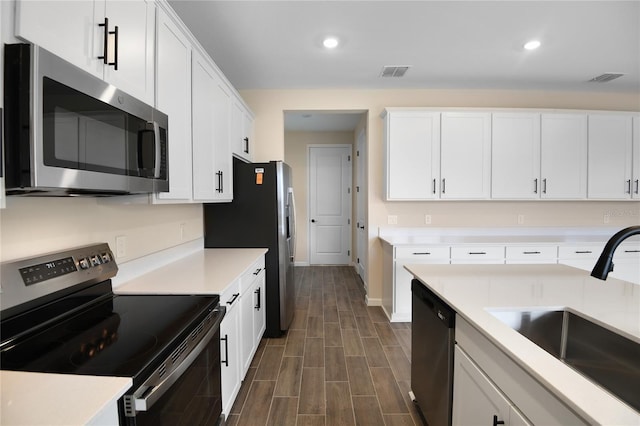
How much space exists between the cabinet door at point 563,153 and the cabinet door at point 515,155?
0.31 feet

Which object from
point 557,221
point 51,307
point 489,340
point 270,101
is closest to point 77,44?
point 51,307

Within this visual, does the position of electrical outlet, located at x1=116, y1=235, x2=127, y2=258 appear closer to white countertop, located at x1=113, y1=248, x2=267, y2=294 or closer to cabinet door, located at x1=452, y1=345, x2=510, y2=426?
white countertop, located at x1=113, y1=248, x2=267, y2=294

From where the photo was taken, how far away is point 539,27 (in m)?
2.35

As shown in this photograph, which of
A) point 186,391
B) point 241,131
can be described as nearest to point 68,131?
point 186,391

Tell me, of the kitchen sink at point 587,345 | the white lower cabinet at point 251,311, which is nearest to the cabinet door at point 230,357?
the white lower cabinet at point 251,311

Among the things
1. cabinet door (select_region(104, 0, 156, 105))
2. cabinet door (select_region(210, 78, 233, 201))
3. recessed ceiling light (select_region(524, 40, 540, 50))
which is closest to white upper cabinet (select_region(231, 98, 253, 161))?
cabinet door (select_region(210, 78, 233, 201))

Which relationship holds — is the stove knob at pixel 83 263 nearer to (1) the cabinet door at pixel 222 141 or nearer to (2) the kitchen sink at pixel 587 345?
(1) the cabinet door at pixel 222 141

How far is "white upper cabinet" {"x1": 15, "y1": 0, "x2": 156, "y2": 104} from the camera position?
86cm

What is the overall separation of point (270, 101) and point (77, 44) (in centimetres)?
278

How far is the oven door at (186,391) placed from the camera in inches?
33.2

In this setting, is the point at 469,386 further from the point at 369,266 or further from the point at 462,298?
the point at 369,266

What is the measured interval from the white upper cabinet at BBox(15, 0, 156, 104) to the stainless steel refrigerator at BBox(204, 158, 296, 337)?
54.5 inches

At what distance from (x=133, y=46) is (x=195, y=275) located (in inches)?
50.0

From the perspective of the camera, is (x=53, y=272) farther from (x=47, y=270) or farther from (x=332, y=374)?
(x=332, y=374)
